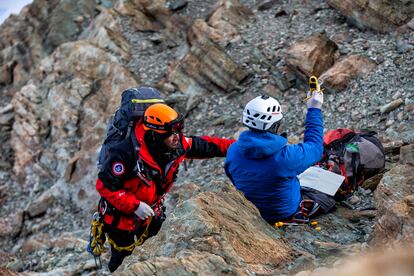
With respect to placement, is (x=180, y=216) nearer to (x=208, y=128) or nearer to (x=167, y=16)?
(x=208, y=128)

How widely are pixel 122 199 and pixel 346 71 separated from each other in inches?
322

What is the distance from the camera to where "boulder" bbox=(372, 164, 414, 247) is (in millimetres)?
4188

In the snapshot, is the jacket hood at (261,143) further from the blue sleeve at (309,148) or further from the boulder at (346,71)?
the boulder at (346,71)

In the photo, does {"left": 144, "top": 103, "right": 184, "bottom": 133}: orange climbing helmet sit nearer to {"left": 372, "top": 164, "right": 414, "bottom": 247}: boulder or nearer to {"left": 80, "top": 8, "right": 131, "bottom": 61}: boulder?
{"left": 372, "top": 164, "right": 414, "bottom": 247}: boulder

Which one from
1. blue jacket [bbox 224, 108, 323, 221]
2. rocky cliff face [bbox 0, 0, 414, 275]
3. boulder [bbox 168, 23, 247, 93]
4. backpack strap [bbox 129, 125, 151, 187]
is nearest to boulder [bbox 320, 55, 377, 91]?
rocky cliff face [bbox 0, 0, 414, 275]

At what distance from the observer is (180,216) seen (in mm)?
5336

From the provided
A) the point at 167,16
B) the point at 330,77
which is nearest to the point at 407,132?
the point at 330,77

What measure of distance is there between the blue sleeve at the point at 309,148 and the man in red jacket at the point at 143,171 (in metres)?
1.70

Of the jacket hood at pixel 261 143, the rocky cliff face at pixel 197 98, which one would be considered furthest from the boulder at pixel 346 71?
the jacket hood at pixel 261 143

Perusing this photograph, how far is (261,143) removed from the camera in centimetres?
591

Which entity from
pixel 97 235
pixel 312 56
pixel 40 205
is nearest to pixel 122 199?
pixel 97 235

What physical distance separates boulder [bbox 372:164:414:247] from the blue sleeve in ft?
3.17

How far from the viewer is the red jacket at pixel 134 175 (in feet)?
22.0

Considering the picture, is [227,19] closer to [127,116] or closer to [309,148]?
[127,116]
